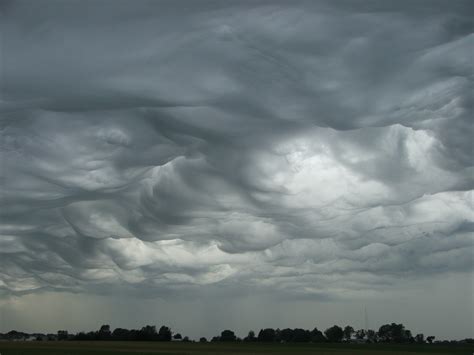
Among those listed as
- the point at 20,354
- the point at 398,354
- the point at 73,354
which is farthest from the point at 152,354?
the point at 398,354

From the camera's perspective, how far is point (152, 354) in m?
128

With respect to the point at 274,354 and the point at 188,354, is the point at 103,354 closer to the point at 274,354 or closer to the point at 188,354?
the point at 188,354

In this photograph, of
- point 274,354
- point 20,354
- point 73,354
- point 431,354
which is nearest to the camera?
point 20,354

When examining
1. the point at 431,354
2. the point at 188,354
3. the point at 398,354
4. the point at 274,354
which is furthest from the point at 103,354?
the point at 431,354

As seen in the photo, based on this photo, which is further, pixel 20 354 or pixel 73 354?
pixel 73 354

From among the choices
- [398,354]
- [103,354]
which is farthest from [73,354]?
[398,354]

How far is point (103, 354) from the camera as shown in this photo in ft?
420

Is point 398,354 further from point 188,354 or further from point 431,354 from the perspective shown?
point 188,354

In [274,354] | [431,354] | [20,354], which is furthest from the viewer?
[431,354]

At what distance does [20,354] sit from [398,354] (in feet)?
290

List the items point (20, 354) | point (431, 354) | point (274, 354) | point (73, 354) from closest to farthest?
1. point (20, 354)
2. point (73, 354)
3. point (274, 354)
4. point (431, 354)

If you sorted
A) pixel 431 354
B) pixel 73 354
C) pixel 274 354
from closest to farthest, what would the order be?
pixel 73 354
pixel 274 354
pixel 431 354

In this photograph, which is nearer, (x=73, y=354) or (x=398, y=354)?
(x=73, y=354)

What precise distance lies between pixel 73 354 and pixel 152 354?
17488 millimetres
